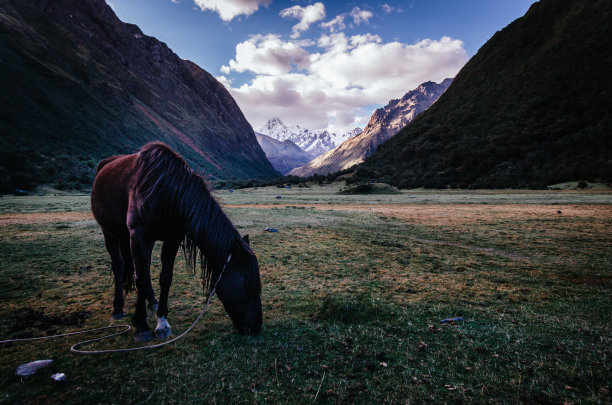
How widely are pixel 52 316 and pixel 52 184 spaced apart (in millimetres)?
52562

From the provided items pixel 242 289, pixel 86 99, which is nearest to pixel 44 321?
pixel 242 289

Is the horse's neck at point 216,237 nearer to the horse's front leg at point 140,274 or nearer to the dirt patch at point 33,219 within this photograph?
the horse's front leg at point 140,274

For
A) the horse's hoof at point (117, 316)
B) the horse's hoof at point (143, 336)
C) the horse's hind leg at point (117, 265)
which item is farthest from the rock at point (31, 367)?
the horse's hind leg at point (117, 265)

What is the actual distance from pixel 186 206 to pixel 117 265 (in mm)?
2527

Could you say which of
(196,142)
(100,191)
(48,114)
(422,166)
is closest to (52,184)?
(48,114)

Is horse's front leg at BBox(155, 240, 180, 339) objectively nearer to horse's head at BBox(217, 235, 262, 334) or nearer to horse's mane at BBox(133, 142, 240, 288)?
horse's mane at BBox(133, 142, 240, 288)

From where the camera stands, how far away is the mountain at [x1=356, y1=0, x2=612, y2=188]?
54.0 meters

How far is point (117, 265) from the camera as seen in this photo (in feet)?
17.0

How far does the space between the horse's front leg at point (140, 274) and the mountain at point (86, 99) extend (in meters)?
11.0

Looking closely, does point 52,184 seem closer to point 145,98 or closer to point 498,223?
point 498,223

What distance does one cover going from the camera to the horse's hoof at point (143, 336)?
158 inches

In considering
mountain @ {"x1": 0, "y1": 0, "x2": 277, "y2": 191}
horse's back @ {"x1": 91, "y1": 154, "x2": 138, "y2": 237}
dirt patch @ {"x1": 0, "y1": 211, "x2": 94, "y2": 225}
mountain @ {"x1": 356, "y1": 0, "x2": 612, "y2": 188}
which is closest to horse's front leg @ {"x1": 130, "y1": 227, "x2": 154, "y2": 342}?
horse's back @ {"x1": 91, "y1": 154, "x2": 138, "y2": 237}

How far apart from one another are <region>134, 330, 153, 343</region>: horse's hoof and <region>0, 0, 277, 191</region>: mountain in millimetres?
11495

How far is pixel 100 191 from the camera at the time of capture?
5.04 m
